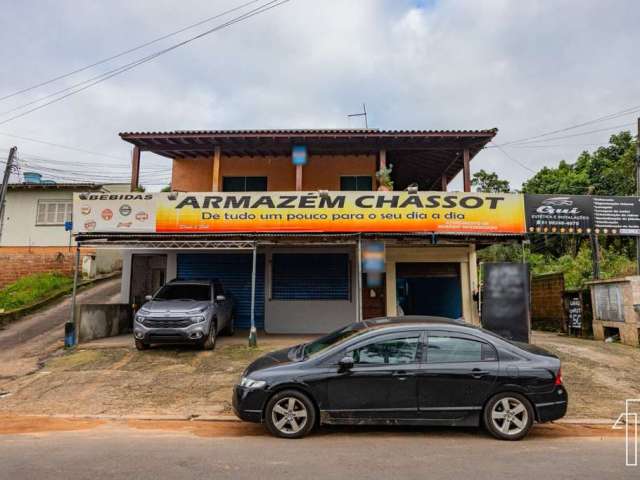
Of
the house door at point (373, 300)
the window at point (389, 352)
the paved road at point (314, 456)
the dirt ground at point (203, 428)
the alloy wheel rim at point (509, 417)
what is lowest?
the dirt ground at point (203, 428)

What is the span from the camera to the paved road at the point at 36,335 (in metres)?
10.4

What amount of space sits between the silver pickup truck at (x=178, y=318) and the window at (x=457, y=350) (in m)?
6.42

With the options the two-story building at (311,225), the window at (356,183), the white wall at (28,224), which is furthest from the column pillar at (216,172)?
the white wall at (28,224)

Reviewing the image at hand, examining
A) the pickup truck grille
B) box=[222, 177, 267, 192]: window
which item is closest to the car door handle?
the pickup truck grille

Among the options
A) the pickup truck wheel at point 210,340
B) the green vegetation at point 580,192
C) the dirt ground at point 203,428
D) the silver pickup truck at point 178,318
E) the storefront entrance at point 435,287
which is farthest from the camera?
the green vegetation at point 580,192

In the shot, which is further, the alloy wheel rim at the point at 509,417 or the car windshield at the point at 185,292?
the car windshield at the point at 185,292

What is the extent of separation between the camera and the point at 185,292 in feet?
38.1

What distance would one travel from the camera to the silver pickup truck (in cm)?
1041

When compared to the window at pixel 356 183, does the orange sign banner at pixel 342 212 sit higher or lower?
lower

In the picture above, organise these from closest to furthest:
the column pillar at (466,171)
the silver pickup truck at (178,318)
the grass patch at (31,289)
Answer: the silver pickup truck at (178,318) → the column pillar at (466,171) → the grass patch at (31,289)

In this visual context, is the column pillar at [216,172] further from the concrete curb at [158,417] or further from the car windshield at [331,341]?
the car windshield at [331,341]

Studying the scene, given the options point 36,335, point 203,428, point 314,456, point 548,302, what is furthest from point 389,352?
point 548,302

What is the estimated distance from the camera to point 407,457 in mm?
4809

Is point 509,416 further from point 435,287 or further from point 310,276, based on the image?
point 435,287
